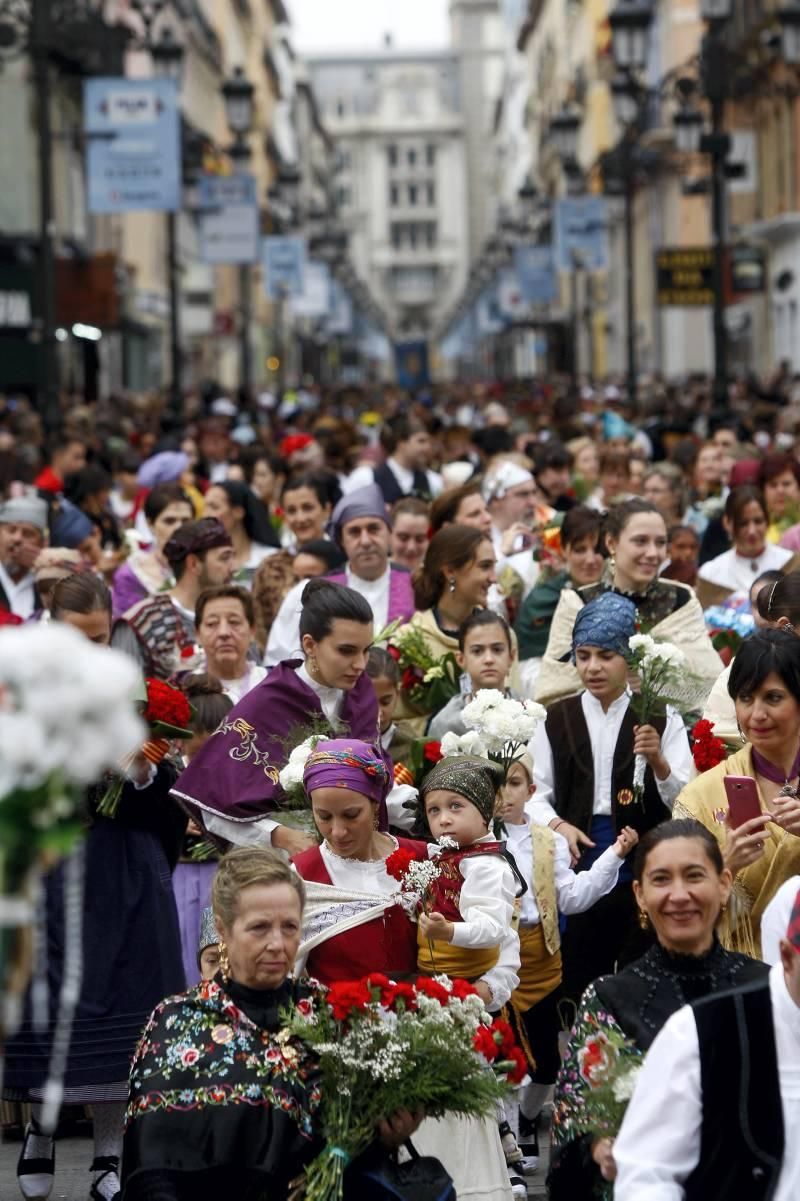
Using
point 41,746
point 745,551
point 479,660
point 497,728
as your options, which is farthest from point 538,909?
point 41,746

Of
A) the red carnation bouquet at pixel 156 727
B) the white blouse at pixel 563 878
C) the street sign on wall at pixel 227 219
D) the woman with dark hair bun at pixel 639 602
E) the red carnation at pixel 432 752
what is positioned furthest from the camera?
the street sign on wall at pixel 227 219

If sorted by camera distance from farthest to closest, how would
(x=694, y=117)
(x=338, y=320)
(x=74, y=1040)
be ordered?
(x=338, y=320), (x=694, y=117), (x=74, y=1040)

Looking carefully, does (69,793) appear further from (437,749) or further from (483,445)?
(483,445)

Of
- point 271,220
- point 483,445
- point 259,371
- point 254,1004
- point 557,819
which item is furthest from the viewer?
point 259,371

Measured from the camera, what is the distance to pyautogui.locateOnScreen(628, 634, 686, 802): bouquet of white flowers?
7.68 m

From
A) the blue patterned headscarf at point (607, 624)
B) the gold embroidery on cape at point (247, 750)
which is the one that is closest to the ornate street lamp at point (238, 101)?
the blue patterned headscarf at point (607, 624)

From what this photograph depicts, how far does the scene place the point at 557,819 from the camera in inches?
304

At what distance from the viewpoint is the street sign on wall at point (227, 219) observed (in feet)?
117

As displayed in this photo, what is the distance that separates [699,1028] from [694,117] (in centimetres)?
2552

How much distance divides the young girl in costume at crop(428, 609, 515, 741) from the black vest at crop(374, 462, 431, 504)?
600cm

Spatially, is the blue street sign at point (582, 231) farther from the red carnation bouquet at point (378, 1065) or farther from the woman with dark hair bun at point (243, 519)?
the red carnation bouquet at point (378, 1065)

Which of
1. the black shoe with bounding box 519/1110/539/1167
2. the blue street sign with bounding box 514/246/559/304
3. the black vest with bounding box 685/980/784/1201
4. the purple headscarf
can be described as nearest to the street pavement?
the black shoe with bounding box 519/1110/539/1167

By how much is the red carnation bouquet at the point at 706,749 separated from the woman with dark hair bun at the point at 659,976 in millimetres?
2035

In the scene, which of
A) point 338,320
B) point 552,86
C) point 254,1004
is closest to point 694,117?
point 254,1004
